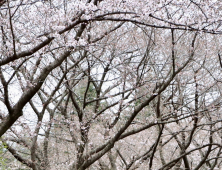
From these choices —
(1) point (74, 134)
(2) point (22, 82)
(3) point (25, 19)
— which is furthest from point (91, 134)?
(3) point (25, 19)

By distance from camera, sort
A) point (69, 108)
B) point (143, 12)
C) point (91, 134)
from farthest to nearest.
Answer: point (69, 108) < point (91, 134) < point (143, 12)

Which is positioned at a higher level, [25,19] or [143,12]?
[25,19]

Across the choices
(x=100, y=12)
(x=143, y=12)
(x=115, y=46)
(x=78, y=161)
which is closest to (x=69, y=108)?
(x=115, y=46)

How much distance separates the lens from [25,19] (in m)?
5.72

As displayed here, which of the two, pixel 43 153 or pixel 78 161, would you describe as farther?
pixel 43 153

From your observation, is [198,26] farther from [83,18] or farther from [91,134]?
[91,134]

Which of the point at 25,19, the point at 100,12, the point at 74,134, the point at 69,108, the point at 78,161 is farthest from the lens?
the point at 69,108

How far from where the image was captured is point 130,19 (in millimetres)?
3809

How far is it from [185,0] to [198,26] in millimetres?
793

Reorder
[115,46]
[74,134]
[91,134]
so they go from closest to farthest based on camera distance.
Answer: [74,134]
[115,46]
[91,134]

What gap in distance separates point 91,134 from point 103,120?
912 mm

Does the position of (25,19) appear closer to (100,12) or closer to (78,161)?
(100,12)

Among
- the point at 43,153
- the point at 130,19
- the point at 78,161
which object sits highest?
the point at 130,19

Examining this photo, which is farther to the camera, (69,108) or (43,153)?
(69,108)
